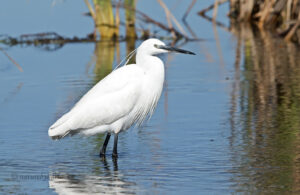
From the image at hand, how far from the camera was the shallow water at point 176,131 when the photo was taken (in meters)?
6.42

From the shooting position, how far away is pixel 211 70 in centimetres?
1248

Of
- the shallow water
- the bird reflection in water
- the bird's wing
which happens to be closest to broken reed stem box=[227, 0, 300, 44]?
the shallow water

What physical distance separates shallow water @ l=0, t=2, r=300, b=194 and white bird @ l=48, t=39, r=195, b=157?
30cm

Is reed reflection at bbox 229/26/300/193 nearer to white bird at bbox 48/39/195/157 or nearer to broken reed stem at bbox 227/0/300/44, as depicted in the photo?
broken reed stem at bbox 227/0/300/44

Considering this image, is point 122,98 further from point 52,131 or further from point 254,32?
point 254,32

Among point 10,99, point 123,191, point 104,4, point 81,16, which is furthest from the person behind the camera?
point 81,16

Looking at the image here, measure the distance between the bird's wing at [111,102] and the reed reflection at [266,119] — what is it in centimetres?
112

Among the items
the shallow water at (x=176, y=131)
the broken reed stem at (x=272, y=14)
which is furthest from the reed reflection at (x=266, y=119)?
the broken reed stem at (x=272, y=14)

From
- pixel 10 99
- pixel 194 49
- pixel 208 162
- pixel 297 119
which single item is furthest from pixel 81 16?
pixel 208 162

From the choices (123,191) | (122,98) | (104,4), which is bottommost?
(123,191)

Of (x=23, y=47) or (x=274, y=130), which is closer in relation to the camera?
(x=274, y=130)

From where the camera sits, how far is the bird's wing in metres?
7.36

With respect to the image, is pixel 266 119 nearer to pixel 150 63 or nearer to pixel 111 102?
pixel 150 63

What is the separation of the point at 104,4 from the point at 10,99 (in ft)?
16.2
